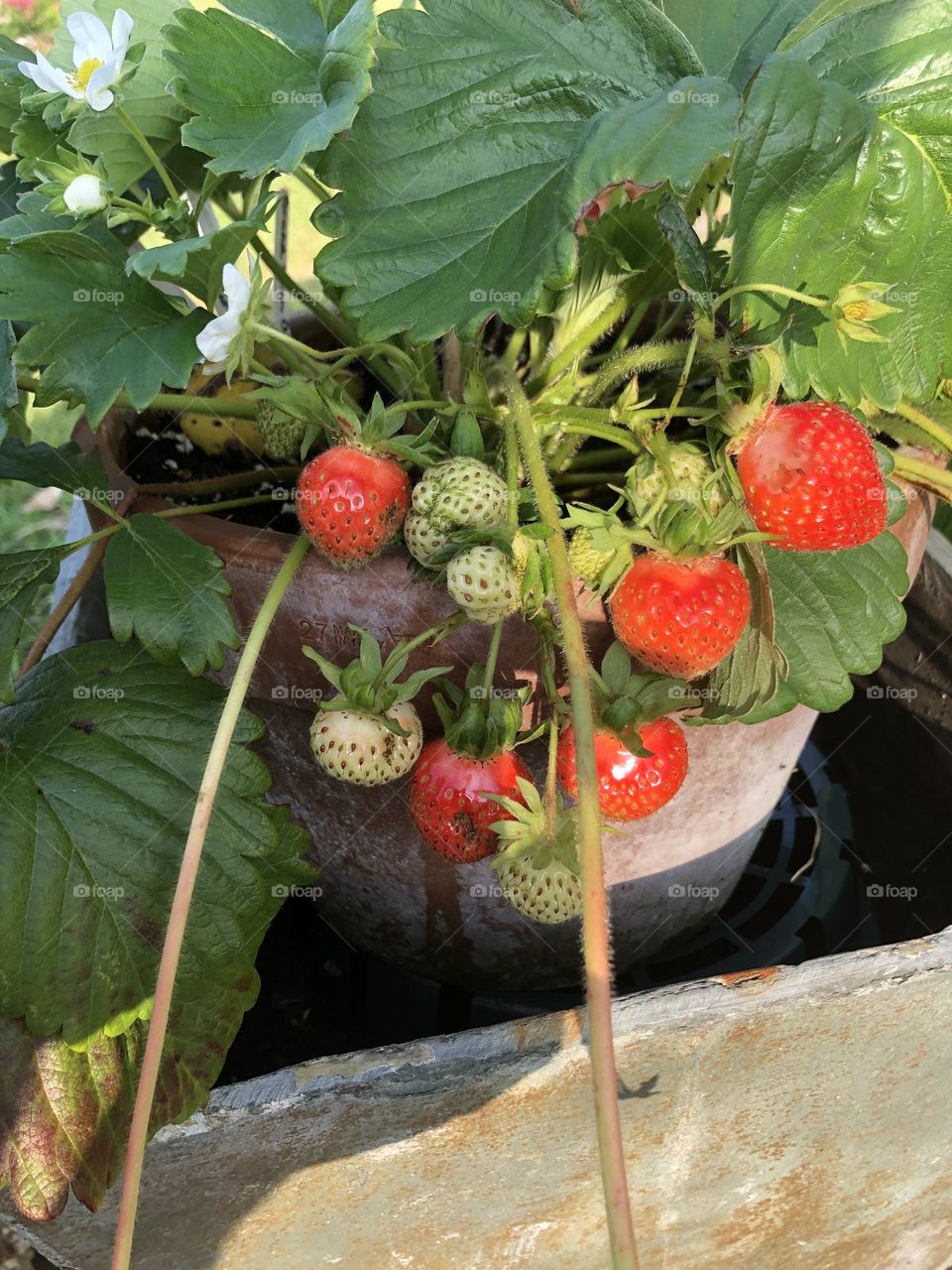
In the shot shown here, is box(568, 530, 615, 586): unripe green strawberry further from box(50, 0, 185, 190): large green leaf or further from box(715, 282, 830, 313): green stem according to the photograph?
box(50, 0, 185, 190): large green leaf

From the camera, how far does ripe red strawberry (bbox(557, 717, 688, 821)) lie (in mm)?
622

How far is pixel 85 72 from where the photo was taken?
2.09ft

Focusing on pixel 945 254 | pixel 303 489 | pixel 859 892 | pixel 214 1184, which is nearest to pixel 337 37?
pixel 303 489

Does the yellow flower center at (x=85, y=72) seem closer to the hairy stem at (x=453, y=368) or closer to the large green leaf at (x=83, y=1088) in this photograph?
the hairy stem at (x=453, y=368)

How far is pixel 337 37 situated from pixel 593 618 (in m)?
0.32

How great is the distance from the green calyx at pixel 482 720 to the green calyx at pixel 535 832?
0.03 m

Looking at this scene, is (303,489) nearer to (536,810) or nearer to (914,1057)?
(536,810)

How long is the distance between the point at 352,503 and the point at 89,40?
296 millimetres

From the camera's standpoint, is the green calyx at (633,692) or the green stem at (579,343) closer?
the green calyx at (633,692)

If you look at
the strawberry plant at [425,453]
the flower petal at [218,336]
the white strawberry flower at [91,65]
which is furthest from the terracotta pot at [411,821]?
the white strawberry flower at [91,65]

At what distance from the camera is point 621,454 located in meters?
0.74

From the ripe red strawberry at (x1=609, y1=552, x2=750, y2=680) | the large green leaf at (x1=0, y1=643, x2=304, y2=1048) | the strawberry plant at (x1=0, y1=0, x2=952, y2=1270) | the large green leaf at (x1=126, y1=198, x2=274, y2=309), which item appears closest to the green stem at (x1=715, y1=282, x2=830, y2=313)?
the strawberry plant at (x1=0, y1=0, x2=952, y2=1270)

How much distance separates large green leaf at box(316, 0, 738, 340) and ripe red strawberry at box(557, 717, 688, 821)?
0.23 m

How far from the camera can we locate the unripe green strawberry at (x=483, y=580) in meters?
0.56
